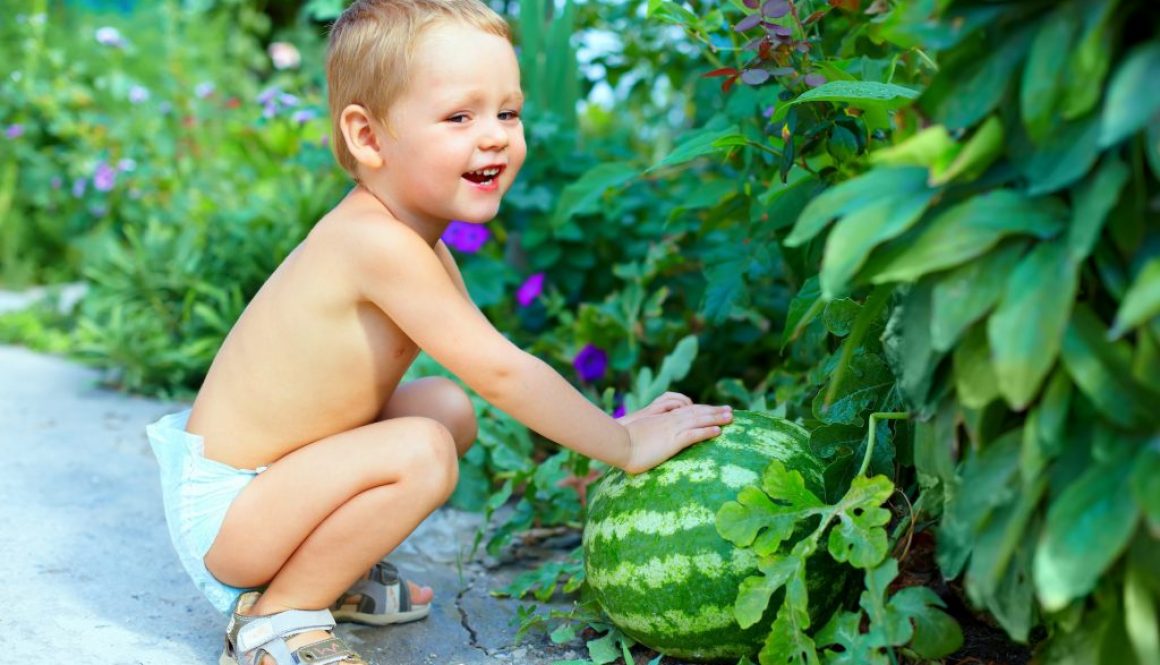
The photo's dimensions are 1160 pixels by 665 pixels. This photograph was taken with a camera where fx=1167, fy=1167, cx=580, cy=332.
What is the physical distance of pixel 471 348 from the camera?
207 centimetres

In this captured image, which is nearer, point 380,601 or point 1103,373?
point 1103,373

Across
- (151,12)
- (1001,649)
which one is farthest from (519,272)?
(151,12)

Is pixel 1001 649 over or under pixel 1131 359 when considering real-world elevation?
under

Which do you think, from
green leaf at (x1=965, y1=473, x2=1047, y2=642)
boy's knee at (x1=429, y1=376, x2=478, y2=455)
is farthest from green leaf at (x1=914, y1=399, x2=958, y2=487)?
boy's knee at (x1=429, y1=376, x2=478, y2=455)

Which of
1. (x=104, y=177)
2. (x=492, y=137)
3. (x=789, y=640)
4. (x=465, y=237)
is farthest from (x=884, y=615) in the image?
(x=104, y=177)

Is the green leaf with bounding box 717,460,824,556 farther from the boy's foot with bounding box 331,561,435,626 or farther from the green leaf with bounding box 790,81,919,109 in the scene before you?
the boy's foot with bounding box 331,561,435,626

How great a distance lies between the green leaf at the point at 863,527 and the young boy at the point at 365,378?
13.4 inches

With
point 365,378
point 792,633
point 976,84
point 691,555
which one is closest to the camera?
point 976,84

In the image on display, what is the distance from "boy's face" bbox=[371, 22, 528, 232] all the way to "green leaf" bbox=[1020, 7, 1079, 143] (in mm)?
1042

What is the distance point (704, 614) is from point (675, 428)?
0.34 m

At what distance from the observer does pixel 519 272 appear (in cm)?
388

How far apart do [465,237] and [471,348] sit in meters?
1.60

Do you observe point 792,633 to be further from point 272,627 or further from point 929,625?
point 272,627

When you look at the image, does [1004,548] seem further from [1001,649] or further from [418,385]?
[418,385]
